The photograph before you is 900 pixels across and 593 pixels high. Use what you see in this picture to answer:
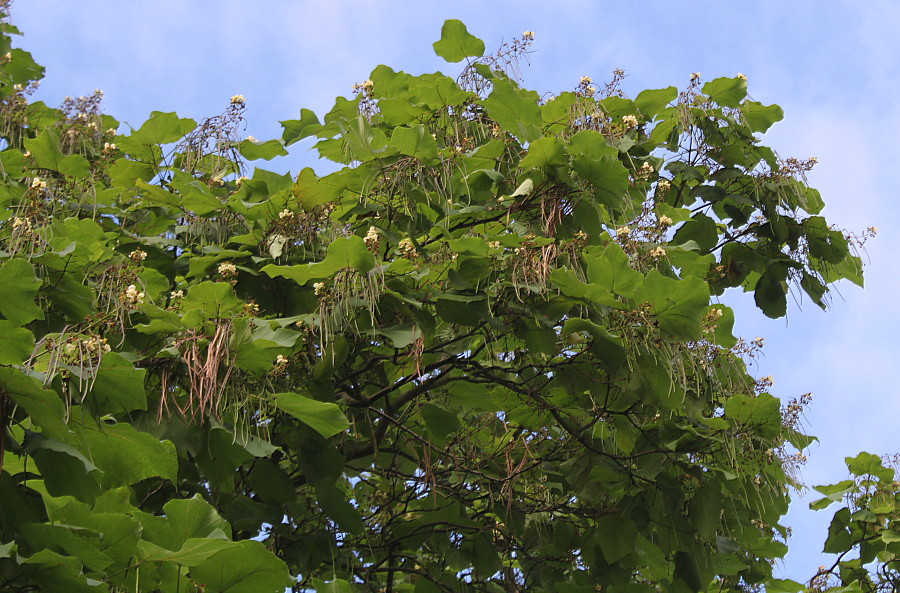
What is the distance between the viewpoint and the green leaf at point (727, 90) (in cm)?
475

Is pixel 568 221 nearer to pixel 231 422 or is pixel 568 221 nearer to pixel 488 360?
pixel 488 360

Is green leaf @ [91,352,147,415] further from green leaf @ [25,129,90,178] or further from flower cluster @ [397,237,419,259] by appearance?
green leaf @ [25,129,90,178]

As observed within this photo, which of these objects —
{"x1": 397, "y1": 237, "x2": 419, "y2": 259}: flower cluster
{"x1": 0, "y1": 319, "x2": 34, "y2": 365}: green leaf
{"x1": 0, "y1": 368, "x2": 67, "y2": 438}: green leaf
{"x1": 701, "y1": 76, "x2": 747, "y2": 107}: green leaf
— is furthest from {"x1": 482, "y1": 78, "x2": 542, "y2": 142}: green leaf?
{"x1": 0, "y1": 368, "x2": 67, "y2": 438}: green leaf

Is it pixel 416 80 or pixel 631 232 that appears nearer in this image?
pixel 631 232

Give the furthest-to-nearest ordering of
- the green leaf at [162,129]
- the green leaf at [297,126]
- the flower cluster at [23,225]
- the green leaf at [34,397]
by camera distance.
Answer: the green leaf at [297,126]
the green leaf at [162,129]
the flower cluster at [23,225]
the green leaf at [34,397]

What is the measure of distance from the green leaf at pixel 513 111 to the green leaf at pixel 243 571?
1842 millimetres

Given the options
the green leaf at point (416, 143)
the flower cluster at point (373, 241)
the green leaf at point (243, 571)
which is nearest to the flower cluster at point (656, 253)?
the green leaf at point (416, 143)

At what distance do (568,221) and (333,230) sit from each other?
922 millimetres

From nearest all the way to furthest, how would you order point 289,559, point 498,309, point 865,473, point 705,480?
point 498,309 < point 289,559 < point 705,480 < point 865,473

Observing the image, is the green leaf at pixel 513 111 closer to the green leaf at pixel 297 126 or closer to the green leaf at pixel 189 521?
the green leaf at pixel 297 126

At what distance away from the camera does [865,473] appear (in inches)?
216

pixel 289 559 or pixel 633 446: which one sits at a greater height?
pixel 633 446

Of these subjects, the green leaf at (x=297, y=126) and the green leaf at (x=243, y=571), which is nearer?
the green leaf at (x=243, y=571)

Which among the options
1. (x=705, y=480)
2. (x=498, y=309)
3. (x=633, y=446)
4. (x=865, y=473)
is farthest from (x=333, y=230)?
(x=865, y=473)
